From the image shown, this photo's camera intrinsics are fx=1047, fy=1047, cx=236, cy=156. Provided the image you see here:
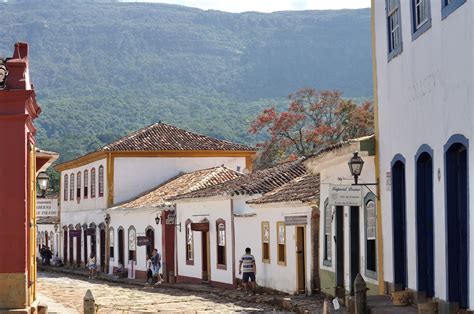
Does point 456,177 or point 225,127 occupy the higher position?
point 225,127

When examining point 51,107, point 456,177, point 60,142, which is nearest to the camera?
point 456,177

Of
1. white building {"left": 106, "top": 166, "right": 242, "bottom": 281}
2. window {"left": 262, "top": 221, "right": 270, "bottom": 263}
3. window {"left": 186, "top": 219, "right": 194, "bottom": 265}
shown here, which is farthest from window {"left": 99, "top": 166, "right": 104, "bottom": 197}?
window {"left": 262, "top": 221, "right": 270, "bottom": 263}

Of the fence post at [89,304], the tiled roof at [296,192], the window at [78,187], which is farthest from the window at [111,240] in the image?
the fence post at [89,304]

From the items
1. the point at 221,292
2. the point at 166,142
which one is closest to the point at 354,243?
the point at 221,292

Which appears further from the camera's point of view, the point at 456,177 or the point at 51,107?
the point at 51,107

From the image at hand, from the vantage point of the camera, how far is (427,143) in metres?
13.8

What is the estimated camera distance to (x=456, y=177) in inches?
496

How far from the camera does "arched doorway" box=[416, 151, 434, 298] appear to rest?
46.2ft

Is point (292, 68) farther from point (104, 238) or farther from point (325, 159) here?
point (325, 159)

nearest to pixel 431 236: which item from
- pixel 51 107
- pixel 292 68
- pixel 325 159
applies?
pixel 325 159

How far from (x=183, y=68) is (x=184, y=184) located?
131161 millimetres

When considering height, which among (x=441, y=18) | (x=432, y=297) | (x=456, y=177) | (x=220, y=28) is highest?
(x=220, y=28)

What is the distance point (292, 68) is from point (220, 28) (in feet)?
107

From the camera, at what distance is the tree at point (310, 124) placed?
2061 inches
